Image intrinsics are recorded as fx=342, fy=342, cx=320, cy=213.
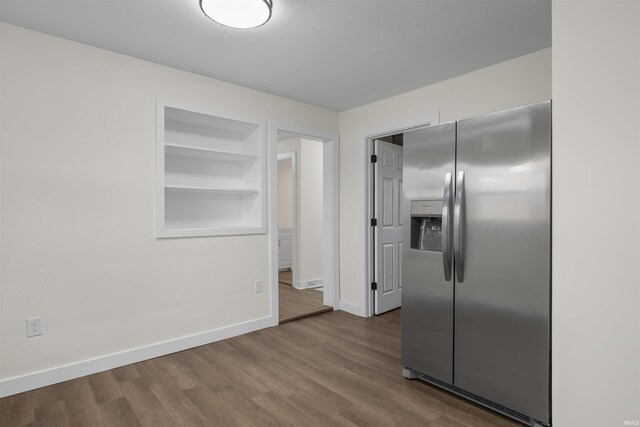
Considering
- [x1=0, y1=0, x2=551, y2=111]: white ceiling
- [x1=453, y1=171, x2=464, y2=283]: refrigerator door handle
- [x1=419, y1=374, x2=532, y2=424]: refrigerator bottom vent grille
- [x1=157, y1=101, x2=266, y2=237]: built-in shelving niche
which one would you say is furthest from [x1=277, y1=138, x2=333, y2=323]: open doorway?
[x1=453, y1=171, x2=464, y2=283]: refrigerator door handle

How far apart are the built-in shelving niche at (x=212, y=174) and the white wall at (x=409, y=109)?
1131 mm

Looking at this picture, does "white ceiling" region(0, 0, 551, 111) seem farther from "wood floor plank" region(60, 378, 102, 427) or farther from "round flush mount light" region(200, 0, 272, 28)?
"wood floor plank" region(60, 378, 102, 427)

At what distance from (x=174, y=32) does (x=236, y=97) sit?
103cm

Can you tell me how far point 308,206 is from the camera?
5.56 metres

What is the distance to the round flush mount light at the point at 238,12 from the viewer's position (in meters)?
1.94

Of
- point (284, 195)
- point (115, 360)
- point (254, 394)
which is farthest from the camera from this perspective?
point (284, 195)

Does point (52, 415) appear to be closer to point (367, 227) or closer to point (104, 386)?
point (104, 386)

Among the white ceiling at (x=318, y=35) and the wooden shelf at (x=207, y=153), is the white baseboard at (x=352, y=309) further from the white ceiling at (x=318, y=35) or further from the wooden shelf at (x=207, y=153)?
the white ceiling at (x=318, y=35)

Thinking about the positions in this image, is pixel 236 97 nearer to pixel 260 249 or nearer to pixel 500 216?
pixel 260 249

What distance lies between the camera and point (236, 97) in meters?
3.39

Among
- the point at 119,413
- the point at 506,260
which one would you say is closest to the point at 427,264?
the point at 506,260

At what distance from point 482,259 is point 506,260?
0.13m

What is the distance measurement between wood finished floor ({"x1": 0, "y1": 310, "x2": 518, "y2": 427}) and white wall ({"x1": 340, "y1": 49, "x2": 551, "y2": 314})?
1.24m
